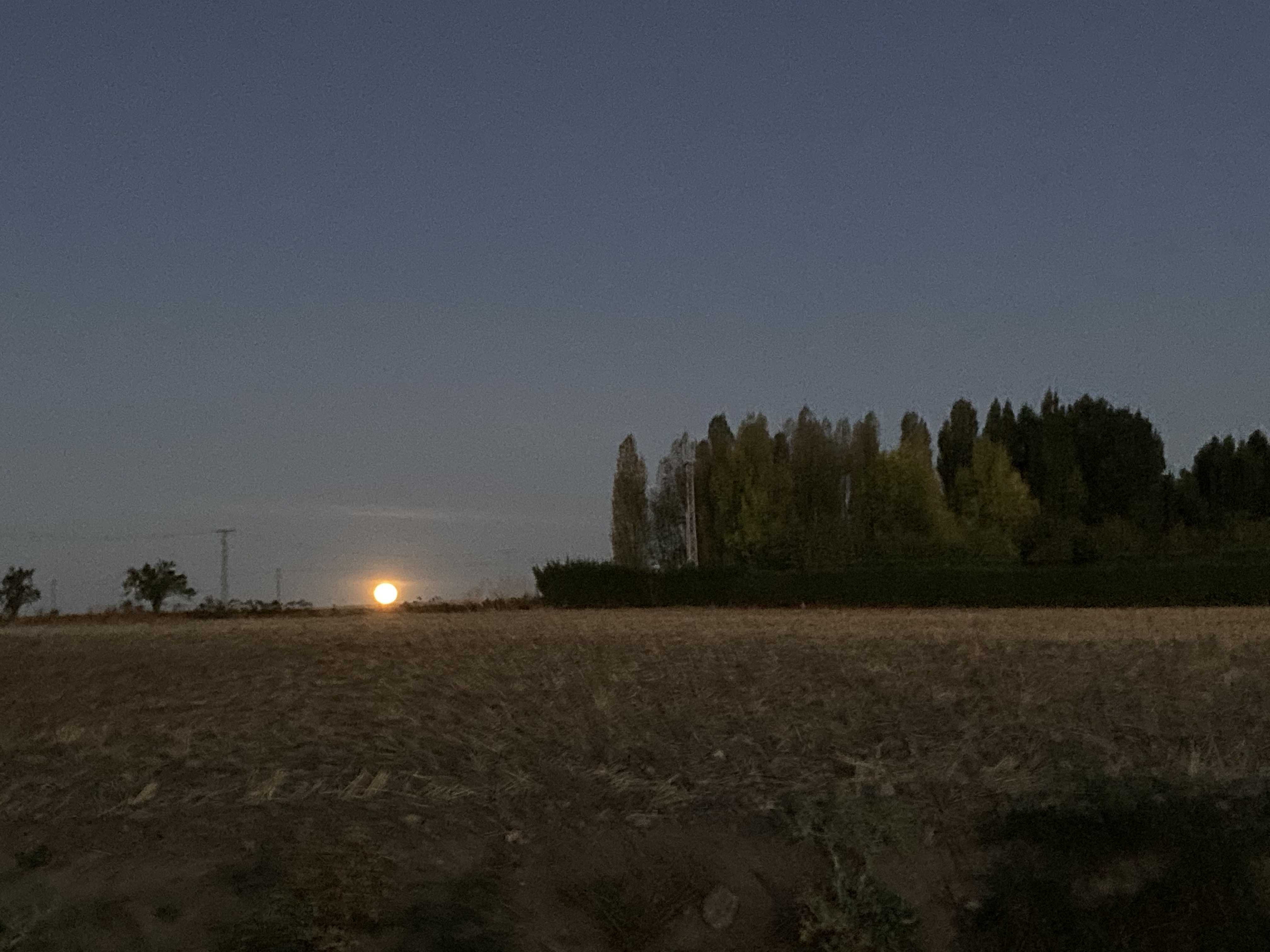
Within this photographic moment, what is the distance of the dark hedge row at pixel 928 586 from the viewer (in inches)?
1665

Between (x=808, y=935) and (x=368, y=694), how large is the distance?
727 cm

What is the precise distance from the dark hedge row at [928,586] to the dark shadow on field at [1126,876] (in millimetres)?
33780

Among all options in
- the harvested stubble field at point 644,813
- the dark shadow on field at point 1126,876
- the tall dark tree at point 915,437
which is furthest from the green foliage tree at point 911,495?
the dark shadow on field at point 1126,876

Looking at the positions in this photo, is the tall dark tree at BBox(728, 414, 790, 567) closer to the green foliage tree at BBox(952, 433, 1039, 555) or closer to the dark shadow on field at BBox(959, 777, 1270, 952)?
the green foliage tree at BBox(952, 433, 1039, 555)

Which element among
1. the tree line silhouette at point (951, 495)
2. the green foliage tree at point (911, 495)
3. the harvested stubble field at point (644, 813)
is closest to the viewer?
the harvested stubble field at point (644, 813)

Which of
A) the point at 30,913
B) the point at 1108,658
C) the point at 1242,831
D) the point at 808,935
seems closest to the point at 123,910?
the point at 30,913

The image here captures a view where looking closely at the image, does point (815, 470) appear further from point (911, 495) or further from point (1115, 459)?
point (1115, 459)

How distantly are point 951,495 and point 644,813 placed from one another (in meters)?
59.0

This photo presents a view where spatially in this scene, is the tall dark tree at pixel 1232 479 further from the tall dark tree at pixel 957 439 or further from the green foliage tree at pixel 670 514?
the green foliage tree at pixel 670 514

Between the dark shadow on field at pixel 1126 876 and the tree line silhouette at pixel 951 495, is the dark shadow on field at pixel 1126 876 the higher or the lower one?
the lower one

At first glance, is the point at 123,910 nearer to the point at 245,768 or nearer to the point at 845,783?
the point at 245,768

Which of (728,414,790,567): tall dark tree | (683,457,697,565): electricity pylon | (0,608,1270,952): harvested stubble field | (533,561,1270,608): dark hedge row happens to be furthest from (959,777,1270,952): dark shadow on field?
(728,414,790,567): tall dark tree

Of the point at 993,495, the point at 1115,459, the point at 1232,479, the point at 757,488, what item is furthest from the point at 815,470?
the point at 1232,479

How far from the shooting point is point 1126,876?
8445 millimetres
